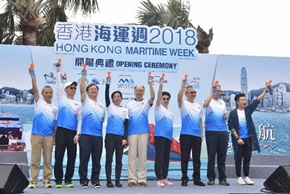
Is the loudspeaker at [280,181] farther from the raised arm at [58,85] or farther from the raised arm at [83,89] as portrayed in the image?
the raised arm at [58,85]

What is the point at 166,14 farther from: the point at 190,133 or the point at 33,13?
the point at 190,133

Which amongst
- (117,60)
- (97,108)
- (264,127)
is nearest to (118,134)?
(97,108)

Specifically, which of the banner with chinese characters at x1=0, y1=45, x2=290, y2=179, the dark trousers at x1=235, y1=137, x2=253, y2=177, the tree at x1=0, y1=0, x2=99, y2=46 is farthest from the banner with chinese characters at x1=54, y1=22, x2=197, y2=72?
the tree at x1=0, y1=0, x2=99, y2=46

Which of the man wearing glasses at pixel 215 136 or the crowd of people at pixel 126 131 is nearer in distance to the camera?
the crowd of people at pixel 126 131

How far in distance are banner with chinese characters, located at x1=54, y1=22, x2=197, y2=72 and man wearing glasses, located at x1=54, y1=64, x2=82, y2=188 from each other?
2.67ft

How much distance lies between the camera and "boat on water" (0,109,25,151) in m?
7.16

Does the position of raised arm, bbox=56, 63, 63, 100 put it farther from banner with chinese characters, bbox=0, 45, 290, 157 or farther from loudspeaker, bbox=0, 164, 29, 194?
loudspeaker, bbox=0, 164, 29, 194

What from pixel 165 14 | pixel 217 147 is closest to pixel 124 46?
pixel 217 147

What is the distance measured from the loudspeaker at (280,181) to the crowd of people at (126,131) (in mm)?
1030

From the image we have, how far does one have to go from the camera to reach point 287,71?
26.1 feet

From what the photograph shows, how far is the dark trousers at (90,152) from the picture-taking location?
6418 mm

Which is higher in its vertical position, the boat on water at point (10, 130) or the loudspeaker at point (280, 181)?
the boat on water at point (10, 130)

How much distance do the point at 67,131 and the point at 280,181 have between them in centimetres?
252

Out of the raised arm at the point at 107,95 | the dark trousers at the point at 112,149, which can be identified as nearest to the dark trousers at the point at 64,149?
the dark trousers at the point at 112,149
